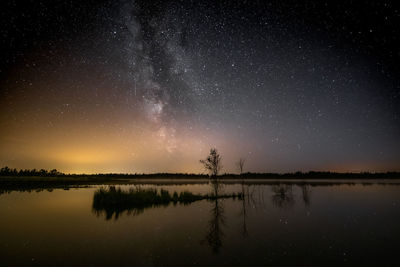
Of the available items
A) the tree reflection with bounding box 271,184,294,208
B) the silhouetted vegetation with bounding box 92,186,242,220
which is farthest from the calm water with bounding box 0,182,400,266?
the tree reflection with bounding box 271,184,294,208

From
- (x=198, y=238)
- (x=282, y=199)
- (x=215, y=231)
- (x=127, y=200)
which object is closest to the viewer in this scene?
(x=198, y=238)

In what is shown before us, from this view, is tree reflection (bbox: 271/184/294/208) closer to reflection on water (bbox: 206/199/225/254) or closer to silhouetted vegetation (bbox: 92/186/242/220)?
reflection on water (bbox: 206/199/225/254)

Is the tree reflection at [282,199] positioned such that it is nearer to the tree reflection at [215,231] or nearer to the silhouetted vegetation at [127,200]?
the tree reflection at [215,231]

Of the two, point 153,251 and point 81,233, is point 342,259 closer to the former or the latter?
point 153,251

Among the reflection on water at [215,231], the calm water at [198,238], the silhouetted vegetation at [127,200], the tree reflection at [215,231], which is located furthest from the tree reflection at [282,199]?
the silhouetted vegetation at [127,200]

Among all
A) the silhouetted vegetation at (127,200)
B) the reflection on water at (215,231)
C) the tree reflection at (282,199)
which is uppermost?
the silhouetted vegetation at (127,200)

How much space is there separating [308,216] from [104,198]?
1755cm

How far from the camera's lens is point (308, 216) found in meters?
17.7

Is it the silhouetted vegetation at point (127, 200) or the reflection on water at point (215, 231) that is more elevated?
the silhouetted vegetation at point (127, 200)

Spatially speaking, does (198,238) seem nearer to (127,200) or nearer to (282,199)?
(127,200)

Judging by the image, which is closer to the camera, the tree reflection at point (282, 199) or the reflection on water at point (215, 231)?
the reflection on water at point (215, 231)

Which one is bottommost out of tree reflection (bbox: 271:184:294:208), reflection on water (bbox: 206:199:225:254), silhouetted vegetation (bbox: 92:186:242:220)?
reflection on water (bbox: 206:199:225:254)

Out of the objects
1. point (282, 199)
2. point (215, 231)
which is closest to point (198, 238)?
point (215, 231)

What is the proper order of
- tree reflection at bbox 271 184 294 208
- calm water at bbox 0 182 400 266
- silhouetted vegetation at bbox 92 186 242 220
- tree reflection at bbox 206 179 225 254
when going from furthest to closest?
1. tree reflection at bbox 271 184 294 208
2. silhouetted vegetation at bbox 92 186 242 220
3. tree reflection at bbox 206 179 225 254
4. calm water at bbox 0 182 400 266
